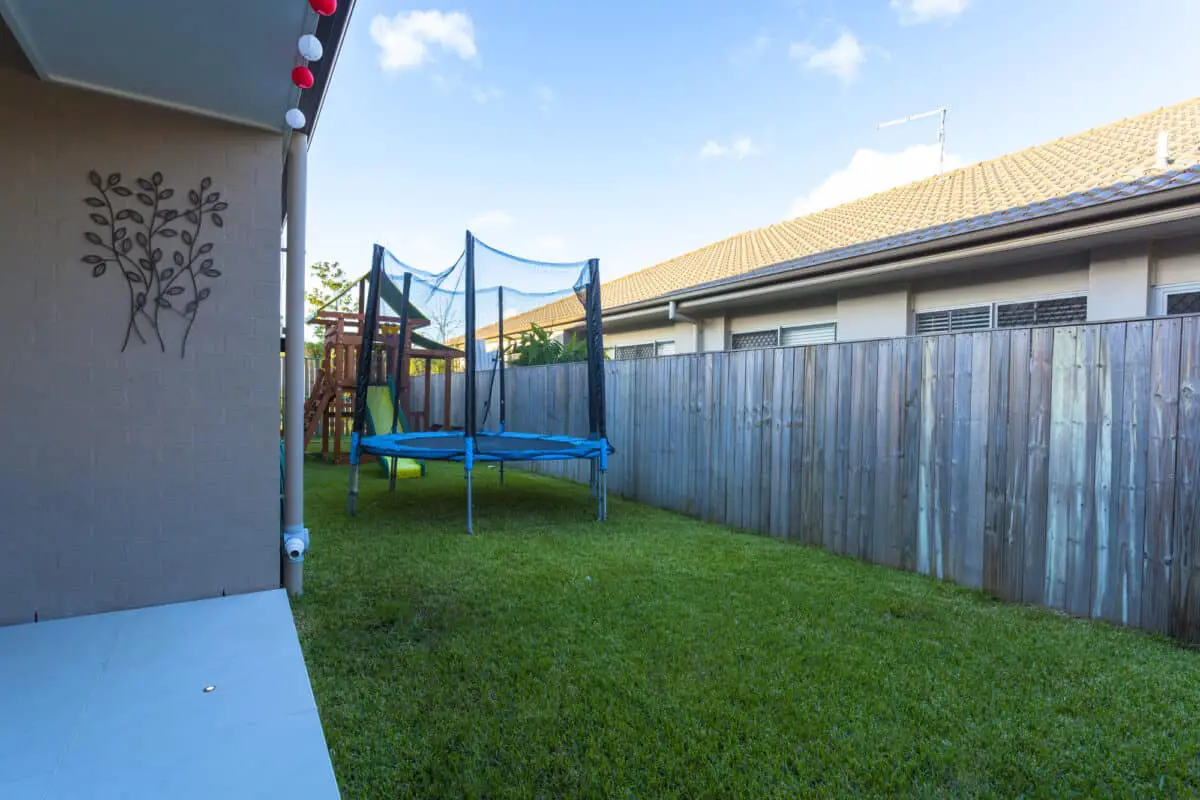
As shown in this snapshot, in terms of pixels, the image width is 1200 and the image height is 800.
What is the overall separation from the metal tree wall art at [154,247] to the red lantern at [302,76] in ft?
2.73

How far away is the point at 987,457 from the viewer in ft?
10.7

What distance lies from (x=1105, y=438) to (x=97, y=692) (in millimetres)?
4147

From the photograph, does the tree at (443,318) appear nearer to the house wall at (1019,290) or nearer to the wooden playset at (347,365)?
the wooden playset at (347,365)

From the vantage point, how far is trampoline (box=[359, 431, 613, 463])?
498cm

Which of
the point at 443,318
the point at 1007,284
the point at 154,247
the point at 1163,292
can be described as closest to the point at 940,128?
the point at 1007,284

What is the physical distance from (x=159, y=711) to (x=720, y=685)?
5.83ft

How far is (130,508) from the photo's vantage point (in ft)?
8.37

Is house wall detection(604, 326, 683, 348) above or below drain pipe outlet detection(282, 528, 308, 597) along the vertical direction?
above

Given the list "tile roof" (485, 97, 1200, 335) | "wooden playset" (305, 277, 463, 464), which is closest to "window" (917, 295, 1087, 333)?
"tile roof" (485, 97, 1200, 335)

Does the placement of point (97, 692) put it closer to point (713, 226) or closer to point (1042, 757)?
point (1042, 757)

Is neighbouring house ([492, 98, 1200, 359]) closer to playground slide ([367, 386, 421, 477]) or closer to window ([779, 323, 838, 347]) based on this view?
window ([779, 323, 838, 347])

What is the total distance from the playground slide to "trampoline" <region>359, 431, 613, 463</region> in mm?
1470

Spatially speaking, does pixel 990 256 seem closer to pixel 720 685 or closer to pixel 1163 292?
pixel 1163 292

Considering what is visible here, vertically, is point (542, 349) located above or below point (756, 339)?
below
